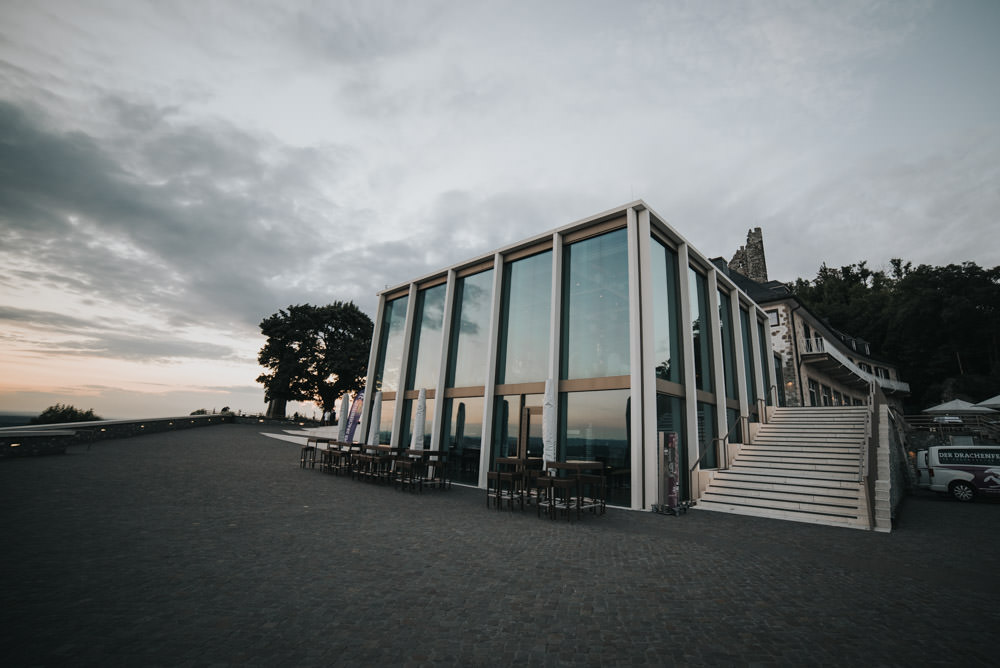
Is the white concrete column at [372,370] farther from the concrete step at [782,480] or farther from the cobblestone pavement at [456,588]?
the concrete step at [782,480]

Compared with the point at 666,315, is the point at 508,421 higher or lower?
lower

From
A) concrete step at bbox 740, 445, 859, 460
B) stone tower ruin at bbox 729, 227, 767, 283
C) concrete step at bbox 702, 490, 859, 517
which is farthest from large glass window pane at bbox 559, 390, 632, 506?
stone tower ruin at bbox 729, 227, 767, 283

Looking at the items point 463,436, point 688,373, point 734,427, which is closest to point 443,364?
point 463,436

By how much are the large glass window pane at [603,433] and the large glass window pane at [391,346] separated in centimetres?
963

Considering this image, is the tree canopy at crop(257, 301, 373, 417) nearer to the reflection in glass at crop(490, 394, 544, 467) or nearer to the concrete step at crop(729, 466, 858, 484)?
the reflection in glass at crop(490, 394, 544, 467)

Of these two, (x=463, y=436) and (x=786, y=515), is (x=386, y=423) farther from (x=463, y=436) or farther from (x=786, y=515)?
(x=786, y=515)

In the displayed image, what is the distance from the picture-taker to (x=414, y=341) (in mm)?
18641

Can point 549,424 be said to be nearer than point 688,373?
Yes

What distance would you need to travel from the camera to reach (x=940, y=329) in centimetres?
3644

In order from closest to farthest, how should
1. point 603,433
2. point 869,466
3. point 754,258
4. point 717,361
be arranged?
point 869,466
point 603,433
point 717,361
point 754,258

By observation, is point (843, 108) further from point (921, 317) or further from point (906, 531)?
point (921, 317)

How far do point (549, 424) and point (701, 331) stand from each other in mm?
7302

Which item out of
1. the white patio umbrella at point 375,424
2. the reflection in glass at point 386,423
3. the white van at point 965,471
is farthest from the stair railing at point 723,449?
the reflection in glass at point 386,423

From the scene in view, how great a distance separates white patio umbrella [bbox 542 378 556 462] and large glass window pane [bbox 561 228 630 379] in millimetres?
1082
